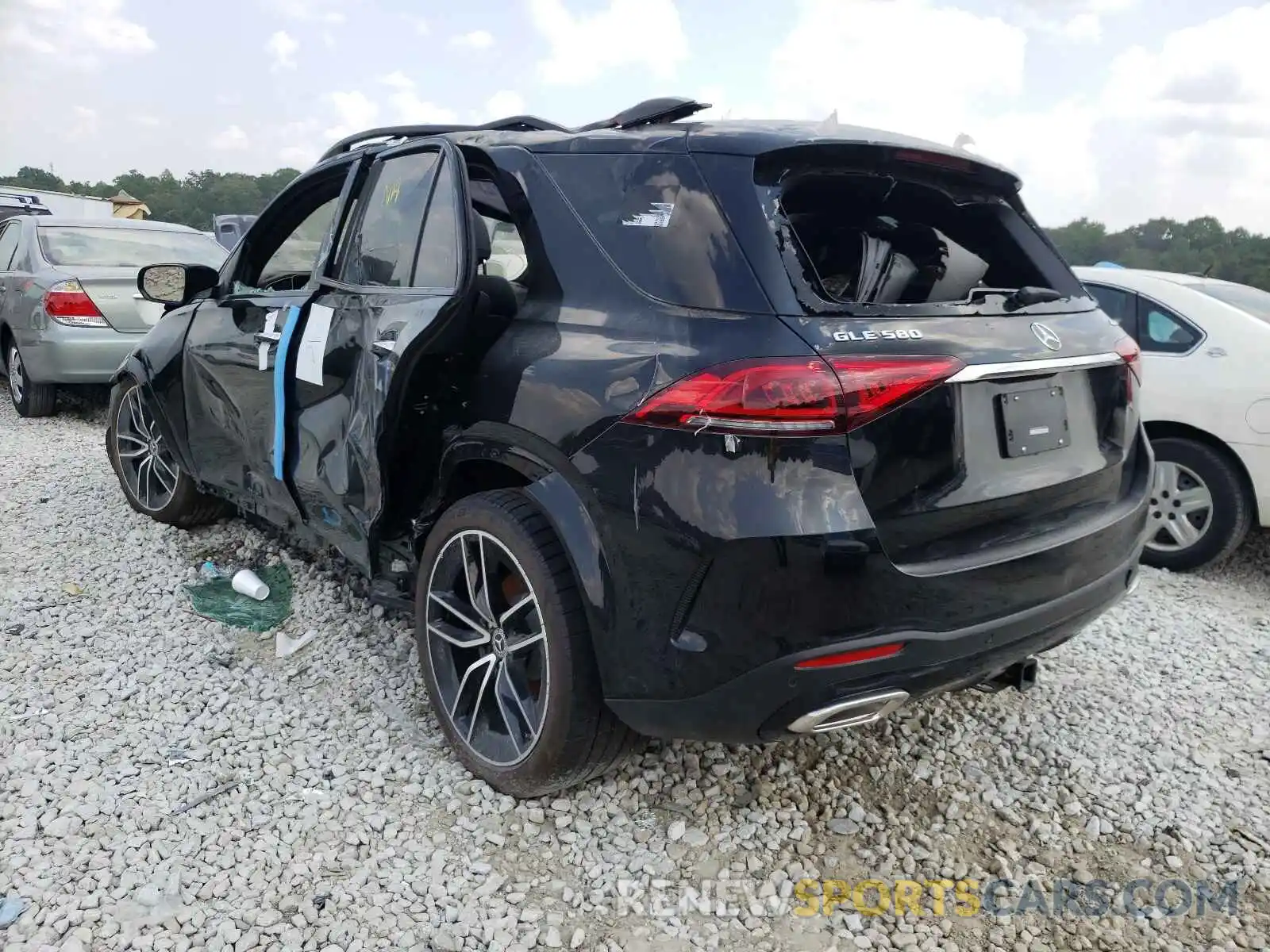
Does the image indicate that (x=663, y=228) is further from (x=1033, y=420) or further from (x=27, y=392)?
(x=27, y=392)

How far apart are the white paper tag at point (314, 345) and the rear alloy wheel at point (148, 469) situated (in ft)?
5.13

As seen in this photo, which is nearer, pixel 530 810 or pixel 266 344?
pixel 530 810

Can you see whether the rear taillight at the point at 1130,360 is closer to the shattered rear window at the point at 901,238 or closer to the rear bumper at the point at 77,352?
the shattered rear window at the point at 901,238

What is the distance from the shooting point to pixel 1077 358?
7.68ft

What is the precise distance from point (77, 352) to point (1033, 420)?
23.2 feet

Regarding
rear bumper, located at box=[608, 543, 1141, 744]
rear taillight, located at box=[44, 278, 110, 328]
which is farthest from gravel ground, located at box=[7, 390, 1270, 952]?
rear taillight, located at box=[44, 278, 110, 328]

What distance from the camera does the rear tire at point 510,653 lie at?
7.63 ft

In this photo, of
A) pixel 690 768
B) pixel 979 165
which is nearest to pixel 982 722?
pixel 690 768

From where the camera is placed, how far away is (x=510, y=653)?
2.55 m

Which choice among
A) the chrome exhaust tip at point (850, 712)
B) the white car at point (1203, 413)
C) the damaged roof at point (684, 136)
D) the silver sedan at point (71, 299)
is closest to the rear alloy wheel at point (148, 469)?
the silver sedan at point (71, 299)

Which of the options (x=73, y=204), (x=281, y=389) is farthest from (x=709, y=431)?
(x=73, y=204)

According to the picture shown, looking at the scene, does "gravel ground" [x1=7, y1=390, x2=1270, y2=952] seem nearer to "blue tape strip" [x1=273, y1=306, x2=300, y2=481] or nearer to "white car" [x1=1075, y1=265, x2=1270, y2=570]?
"blue tape strip" [x1=273, y1=306, x2=300, y2=481]

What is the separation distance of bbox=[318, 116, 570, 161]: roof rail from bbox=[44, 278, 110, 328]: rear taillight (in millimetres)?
4394

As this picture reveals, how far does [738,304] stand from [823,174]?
20.0 inches
